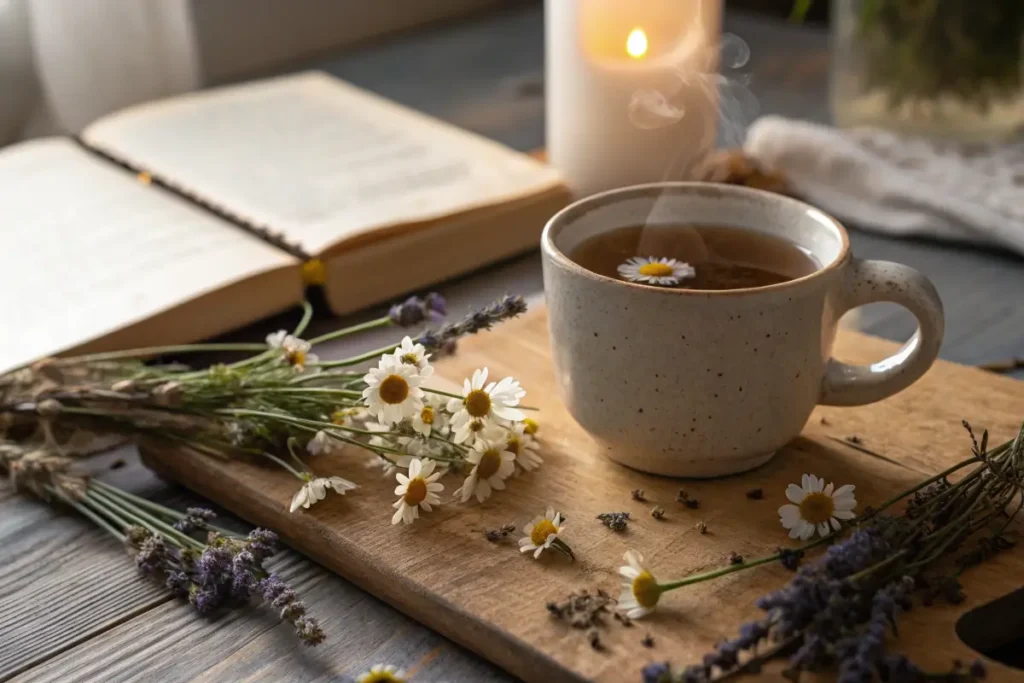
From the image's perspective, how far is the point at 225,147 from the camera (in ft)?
3.58

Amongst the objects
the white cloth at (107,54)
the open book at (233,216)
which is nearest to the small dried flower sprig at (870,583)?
the open book at (233,216)

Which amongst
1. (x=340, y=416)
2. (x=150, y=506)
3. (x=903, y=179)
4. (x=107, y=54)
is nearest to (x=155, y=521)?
(x=150, y=506)

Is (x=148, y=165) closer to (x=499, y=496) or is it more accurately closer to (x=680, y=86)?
(x=680, y=86)

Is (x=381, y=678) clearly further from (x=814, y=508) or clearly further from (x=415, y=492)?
(x=814, y=508)

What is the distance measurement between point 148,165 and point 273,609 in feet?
1.89

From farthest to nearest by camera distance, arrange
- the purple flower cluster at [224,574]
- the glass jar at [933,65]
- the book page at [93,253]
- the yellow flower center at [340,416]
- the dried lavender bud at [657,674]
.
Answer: the glass jar at [933,65] → the book page at [93,253] → the yellow flower center at [340,416] → the purple flower cluster at [224,574] → the dried lavender bud at [657,674]

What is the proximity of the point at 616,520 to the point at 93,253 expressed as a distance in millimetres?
516

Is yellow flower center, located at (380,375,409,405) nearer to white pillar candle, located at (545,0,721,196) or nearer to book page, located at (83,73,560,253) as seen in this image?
book page, located at (83,73,560,253)

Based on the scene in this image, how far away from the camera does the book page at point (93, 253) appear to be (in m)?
0.80

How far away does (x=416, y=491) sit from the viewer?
604 mm

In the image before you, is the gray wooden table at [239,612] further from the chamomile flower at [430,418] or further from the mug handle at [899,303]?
the mug handle at [899,303]

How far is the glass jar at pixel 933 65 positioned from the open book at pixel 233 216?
0.37 m

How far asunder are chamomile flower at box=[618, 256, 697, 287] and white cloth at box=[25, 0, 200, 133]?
0.87 m

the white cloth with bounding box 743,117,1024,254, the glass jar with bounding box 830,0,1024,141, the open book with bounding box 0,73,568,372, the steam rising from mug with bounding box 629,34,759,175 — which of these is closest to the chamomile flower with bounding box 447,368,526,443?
the open book with bounding box 0,73,568,372
